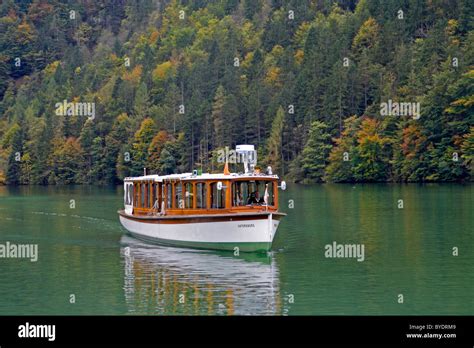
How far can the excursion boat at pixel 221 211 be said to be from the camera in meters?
57.4

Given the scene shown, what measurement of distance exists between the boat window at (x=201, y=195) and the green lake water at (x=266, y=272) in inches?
110

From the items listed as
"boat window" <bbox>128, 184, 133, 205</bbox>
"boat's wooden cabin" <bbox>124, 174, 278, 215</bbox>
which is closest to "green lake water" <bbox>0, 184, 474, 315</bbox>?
"boat window" <bbox>128, 184, 133, 205</bbox>

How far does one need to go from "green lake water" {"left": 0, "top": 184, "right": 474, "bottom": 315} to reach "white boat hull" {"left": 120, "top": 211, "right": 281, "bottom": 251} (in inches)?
26.1

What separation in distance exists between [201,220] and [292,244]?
7079 mm

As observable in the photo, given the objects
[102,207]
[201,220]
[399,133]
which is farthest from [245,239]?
[399,133]

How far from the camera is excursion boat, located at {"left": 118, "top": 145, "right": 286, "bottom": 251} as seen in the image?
57.4 meters

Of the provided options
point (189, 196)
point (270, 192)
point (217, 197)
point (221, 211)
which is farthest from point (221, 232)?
point (189, 196)

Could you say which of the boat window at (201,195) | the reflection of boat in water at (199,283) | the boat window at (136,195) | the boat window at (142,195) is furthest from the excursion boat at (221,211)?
the boat window at (136,195)

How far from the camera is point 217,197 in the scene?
5966 cm

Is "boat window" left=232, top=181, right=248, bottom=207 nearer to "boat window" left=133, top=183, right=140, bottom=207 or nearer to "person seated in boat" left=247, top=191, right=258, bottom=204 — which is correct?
"person seated in boat" left=247, top=191, right=258, bottom=204

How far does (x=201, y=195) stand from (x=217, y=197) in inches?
64.3

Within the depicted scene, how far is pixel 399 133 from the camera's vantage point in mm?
161500

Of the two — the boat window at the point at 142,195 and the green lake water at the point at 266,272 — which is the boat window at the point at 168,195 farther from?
the boat window at the point at 142,195
